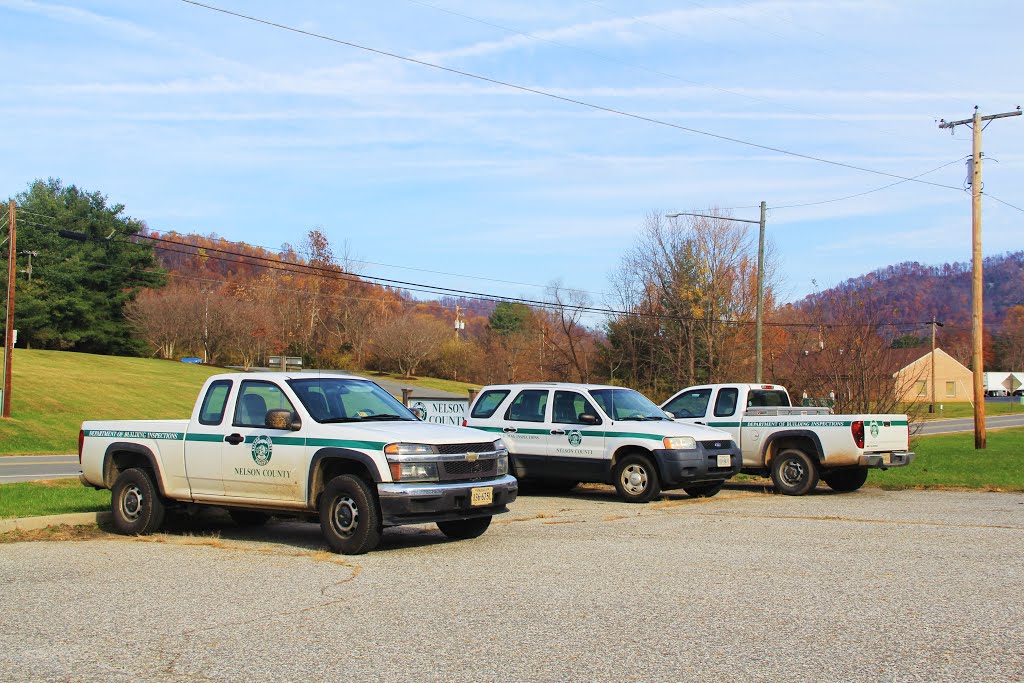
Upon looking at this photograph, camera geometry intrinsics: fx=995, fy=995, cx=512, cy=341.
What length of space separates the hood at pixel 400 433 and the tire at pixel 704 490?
5777 millimetres

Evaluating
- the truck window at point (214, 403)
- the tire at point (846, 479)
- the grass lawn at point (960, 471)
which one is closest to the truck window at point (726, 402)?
the tire at point (846, 479)

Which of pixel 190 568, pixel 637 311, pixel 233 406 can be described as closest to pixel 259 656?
pixel 190 568

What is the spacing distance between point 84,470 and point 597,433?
23.6 ft

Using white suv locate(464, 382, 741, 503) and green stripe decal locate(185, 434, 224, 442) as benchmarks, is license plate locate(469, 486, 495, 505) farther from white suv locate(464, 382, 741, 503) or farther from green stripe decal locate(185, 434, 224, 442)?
white suv locate(464, 382, 741, 503)

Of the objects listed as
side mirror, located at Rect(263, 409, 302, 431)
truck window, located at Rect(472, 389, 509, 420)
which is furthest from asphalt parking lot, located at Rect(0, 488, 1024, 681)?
truck window, located at Rect(472, 389, 509, 420)

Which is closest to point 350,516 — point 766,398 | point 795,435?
point 795,435

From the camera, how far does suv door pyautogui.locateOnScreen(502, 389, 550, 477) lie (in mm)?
15727

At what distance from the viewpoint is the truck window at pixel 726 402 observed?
17.3 m

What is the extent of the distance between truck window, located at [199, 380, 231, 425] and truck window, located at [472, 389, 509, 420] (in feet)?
20.0

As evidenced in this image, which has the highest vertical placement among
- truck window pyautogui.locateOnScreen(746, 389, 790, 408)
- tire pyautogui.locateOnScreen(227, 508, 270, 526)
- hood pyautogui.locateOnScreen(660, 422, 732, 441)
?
truck window pyautogui.locateOnScreen(746, 389, 790, 408)

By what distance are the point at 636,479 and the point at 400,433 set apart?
5741 mm

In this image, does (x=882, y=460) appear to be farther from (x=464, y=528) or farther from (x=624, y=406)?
(x=464, y=528)

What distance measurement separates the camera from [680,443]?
14.6 m

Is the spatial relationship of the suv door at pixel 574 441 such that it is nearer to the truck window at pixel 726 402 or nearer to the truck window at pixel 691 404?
the truck window at pixel 691 404
